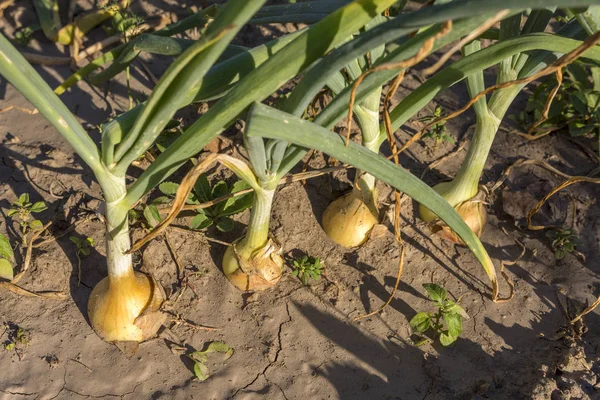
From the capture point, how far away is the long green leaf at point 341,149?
3.90ft

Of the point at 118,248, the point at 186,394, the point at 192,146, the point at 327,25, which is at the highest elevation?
the point at 327,25

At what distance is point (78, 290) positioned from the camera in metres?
1.88

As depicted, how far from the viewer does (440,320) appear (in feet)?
6.15

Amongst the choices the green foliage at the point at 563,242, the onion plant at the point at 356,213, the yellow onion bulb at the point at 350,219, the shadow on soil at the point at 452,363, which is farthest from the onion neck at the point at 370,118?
the green foliage at the point at 563,242

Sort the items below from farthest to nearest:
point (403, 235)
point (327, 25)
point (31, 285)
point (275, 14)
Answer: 1. point (403, 235)
2. point (31, 285)
3. point (275, 14)
4. point (327, 25)

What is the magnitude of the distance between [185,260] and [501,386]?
1.02m

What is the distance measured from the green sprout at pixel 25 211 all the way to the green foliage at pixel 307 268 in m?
0.81

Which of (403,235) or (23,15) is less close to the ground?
(23,15)

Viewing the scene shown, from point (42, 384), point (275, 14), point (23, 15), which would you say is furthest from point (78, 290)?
point (23, 15)

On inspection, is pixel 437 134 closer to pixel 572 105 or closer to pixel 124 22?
pixel 572 105

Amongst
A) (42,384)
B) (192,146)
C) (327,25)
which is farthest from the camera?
(42,384)

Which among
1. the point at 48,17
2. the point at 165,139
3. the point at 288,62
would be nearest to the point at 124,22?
the point at 165,139

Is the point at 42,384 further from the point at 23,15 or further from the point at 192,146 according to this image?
the point at 23,15

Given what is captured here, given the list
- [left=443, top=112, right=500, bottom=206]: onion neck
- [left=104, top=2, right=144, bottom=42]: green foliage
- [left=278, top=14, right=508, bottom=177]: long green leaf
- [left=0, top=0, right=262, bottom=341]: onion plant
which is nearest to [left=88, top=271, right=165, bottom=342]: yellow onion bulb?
[left=0, top=0, right=262, bottom=341]: onion plant
